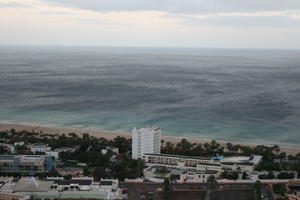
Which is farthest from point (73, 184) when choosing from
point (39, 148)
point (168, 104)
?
point (168, 104)

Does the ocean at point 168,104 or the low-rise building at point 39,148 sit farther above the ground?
the ocean at point 168,104

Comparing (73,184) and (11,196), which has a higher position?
(73,184)

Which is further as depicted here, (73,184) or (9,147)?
(9,147)

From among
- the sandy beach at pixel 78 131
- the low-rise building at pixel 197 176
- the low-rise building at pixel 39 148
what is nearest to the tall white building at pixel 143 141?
the sandy beach at pixel 78 131

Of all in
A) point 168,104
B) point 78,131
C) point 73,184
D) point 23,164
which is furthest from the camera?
point 168,104

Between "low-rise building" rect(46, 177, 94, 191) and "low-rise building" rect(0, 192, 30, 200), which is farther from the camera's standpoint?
"low-rise building" rect(46, 177, 94, 191)

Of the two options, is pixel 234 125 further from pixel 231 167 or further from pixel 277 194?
pixel 277 194

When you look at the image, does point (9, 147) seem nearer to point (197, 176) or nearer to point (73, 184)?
point (73, 184)

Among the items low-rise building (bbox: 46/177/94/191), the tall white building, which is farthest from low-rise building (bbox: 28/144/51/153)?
low-rise building (bbox: 46/177/94/191)

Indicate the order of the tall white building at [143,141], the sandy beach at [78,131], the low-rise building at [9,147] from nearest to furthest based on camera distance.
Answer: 1. the tall white building at [143,141]
2. the low-rise building at [9,147]
3. the sandy beach at [78,131]

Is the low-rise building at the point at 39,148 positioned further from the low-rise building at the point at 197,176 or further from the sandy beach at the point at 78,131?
the low-rise building at the point at 197,176

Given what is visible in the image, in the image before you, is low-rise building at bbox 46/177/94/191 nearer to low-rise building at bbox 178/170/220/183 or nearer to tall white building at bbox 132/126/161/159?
low-rise building at bbox 178/170/220/183
